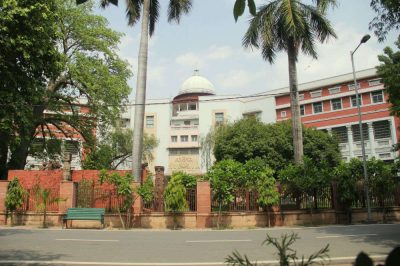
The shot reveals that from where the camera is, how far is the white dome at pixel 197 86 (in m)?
64.3

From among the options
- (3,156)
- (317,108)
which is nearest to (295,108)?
(3,156)

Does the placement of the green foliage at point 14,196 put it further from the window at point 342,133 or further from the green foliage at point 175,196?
the window at point 342,133

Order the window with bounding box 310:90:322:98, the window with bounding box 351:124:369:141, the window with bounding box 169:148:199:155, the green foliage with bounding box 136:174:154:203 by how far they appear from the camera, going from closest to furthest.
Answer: the green foliage with bounding box 136:174:154:203 < the window with bounding box 351:124:369:141 < the window with bounding box 310:90:322:98 < the window with bounding box 169:148:199:155

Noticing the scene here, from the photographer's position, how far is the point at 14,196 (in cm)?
1939

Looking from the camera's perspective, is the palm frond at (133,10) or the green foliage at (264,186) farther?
the palm frond at (133,10)

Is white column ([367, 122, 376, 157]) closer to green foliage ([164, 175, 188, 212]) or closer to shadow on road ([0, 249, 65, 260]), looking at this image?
green foliage ([164, 175, 188, 212])

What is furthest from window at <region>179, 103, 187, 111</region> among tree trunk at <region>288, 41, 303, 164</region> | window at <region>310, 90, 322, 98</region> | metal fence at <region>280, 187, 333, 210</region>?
metal fence at <region>280, 187, 333, 210</region>

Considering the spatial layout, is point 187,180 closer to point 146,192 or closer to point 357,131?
point 146,192

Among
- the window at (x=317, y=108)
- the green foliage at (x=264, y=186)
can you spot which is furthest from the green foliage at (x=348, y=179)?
the window at (x=317, y=108)

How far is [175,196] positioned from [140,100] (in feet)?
18.4

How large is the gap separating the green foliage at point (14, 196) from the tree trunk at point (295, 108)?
14.7 m

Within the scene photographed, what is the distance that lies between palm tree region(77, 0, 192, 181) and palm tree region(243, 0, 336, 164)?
14.9ft

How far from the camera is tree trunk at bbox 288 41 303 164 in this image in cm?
2155

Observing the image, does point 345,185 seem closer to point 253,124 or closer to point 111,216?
point 111,216
